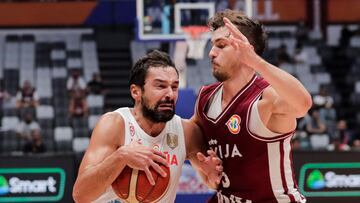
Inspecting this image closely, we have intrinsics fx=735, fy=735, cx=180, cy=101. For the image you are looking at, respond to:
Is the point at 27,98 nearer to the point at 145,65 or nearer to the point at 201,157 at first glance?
the point at 145,65

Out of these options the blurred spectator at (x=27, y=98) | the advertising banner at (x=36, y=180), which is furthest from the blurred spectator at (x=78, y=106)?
the advertising banner at (x=36, y=180)

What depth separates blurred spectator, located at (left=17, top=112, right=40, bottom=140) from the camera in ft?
47.2

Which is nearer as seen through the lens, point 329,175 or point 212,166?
point 212,166

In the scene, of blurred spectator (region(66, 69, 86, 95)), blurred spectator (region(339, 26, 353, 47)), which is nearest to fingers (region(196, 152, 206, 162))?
blurred spectator (region(66, 69, 86, 95))

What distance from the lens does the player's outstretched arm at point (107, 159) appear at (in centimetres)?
418

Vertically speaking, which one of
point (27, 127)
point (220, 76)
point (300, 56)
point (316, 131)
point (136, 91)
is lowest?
point (316, 131)

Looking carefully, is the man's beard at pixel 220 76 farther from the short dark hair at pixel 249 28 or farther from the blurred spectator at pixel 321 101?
the blurred spectator at pixel 321 101

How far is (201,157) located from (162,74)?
562mm

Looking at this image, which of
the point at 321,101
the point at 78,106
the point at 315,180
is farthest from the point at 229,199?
the point at 321,101

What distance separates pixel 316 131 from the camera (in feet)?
49.1

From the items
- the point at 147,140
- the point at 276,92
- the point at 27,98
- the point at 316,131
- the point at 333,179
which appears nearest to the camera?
the point at 276,92

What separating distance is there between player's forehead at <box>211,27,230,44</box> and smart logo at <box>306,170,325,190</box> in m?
4.71

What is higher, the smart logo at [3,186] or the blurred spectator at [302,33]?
the blurred spectator at [302,33]

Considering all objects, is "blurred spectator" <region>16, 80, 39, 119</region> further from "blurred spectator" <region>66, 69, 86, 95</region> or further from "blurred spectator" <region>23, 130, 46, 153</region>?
"blurred spectator" <region>23, 130, 46, 153</region>
